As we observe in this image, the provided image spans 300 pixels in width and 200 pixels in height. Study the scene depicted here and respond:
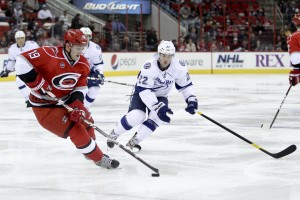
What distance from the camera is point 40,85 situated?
4.47m

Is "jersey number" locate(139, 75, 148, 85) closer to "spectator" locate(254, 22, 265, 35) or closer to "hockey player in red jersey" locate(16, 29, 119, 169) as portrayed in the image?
"hockey player in red jersey" locate(16, 29, 119, 169)

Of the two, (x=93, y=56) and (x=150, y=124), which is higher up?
(x=93, y=56)

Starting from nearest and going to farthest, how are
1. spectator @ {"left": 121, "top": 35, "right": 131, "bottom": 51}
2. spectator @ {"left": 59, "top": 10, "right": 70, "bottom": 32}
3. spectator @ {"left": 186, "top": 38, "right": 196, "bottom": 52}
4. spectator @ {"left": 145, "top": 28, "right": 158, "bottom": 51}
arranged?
spectator @ {"left": 59, "top": 10, "right": 70, "bottom": 32} < spectator @ {"left": 121, "top": 35, "right": 131, "bottom": 51} < spectator @ {"left": 145, "top": 28, "right": 158, "bottom": 51} < spectator @ {"left": 186, "top": 38, "right": 196, "bottom": 52}

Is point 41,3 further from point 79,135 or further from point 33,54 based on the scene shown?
point 79,135

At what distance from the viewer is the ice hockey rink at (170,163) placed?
4.00 metres

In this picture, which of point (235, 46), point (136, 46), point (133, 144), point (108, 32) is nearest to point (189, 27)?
point (235, 46)

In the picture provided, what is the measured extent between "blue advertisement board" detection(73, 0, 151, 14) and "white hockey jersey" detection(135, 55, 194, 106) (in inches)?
454

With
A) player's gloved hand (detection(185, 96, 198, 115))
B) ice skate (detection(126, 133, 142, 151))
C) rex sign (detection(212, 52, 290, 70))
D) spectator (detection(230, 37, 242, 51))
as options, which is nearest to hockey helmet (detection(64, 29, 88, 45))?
player's gloved hand (detection(185, 96, 198, 115))

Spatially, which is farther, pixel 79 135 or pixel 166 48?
pixel 166 48

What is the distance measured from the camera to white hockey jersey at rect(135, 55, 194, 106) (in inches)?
203

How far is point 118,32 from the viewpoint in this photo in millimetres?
16312

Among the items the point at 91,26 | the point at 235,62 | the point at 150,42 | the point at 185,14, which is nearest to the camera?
the point at 91,26

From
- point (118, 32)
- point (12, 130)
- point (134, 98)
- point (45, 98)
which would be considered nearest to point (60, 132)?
point (45, 98)

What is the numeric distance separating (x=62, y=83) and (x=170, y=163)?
1.05 m
